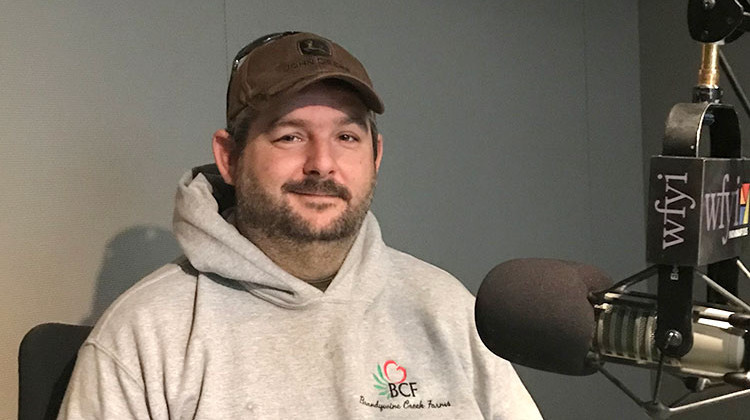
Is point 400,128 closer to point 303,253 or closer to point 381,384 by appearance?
point 303,253

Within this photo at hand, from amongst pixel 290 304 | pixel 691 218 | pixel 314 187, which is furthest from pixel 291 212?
pixel 691 218

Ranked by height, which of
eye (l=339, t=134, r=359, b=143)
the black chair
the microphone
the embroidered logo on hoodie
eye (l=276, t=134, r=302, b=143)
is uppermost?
eye (l=276, t=134, r=302, b=143)

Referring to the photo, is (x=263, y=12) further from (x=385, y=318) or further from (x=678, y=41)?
(x=678, y=41)

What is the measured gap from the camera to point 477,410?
66.1 inches

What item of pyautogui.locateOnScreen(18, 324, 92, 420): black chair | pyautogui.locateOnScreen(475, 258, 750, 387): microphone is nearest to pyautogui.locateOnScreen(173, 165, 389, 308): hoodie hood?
pyautogui.locateOnScreen(18, 324, 92, 420): black chair

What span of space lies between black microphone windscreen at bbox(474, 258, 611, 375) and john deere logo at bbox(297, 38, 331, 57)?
932 millimetres

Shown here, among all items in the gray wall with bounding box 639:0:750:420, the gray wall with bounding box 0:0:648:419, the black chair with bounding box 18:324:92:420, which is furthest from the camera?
the gray wall with bounding box 639:0:750:420

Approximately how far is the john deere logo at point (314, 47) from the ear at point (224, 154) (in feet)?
0.72

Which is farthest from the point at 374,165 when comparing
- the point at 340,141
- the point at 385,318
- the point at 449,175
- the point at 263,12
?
the point at 449,175

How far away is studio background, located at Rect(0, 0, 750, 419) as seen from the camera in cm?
188

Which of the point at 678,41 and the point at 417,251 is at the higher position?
the point at 678,41

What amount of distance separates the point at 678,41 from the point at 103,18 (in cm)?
173

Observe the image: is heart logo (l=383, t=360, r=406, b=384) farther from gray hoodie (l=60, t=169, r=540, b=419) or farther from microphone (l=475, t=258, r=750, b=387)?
microphone (l=475, t=258, r=750, b=387)

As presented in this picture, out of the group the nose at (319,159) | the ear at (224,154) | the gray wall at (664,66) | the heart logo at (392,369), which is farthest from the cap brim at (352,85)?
the gray wall at (664,66)
